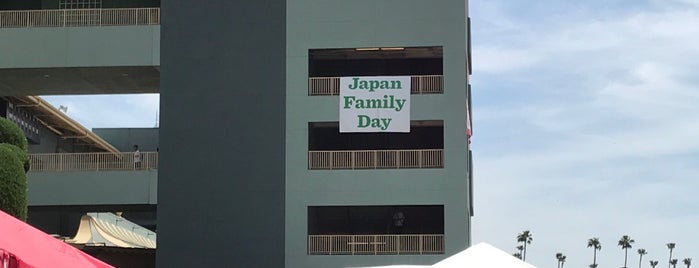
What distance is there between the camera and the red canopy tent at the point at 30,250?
22.6 feet

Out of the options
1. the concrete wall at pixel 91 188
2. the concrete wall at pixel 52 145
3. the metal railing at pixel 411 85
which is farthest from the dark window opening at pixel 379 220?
the concrete wall at pixel 52 145

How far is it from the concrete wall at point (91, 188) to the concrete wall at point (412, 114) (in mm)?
4773

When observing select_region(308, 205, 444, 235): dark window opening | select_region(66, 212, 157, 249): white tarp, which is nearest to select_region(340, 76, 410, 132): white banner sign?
select_region(308, 205, 444, 235): dark window opening

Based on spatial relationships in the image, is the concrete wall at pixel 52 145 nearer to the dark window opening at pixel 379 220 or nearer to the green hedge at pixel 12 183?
the dark window opening at pixel 379 220

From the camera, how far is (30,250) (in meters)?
7.17

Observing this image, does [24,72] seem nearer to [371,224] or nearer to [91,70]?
[91,70]

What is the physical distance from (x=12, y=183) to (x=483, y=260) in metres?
11.1

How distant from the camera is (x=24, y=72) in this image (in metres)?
36.0

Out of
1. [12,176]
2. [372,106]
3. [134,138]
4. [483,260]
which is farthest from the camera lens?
[134,138]

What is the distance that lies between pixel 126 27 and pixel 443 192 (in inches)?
436

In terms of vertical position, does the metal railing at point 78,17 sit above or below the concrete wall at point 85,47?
above

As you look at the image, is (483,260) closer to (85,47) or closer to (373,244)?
(373,244)

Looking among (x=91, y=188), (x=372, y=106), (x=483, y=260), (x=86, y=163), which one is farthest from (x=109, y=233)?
(x=483, y=260)

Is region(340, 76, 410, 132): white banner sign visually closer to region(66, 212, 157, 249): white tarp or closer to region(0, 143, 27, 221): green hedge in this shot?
region(66, 212, 157, 249): white tarp
